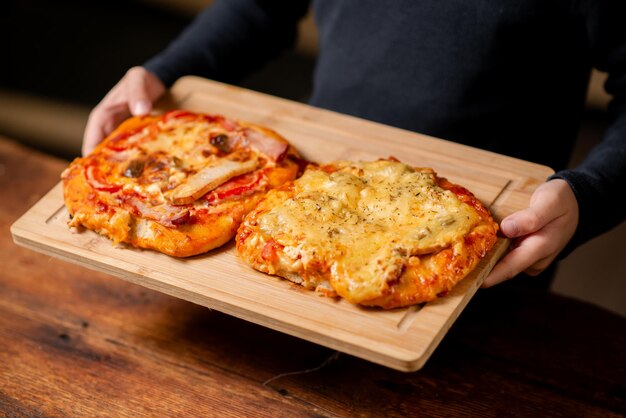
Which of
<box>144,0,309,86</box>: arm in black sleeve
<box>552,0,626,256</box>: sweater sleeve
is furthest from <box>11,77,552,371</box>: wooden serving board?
<box>144,0,309,86</box>: arm in black sleeve

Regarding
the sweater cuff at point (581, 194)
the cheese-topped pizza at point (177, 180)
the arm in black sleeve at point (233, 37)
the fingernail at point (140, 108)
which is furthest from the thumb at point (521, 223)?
the arm in black sleeve at point (233, 37)

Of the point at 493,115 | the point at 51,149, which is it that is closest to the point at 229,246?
the point at 493,115

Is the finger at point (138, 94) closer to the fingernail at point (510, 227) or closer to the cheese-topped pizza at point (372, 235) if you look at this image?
the cheese-topped pizza at point (372, 235)

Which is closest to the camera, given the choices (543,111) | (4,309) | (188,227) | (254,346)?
(188,227)

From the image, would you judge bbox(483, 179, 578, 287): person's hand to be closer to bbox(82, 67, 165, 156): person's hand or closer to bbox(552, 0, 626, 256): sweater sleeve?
bbox(552, 0, 626, 256): sweater sleeve

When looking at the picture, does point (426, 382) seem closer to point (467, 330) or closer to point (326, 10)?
point (467, 330)
